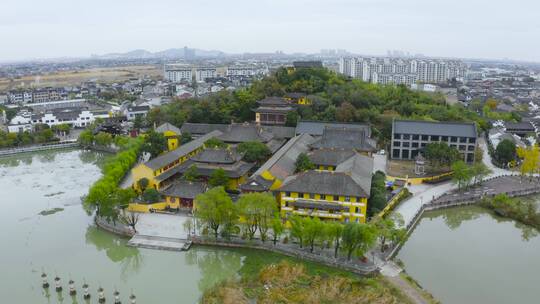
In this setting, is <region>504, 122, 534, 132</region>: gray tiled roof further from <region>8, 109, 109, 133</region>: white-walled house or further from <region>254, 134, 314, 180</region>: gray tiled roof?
<region>8, 109, 109, 133</region>: white-walled house

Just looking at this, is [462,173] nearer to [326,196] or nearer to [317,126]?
[326,196]

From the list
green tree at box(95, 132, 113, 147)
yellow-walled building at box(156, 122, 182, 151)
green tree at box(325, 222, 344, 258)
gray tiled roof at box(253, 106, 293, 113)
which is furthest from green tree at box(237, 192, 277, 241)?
green tree at box(95, 132, 113, 147)

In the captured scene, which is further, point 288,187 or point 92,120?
point 92,120

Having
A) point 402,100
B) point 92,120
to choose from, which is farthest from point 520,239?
point 92,120

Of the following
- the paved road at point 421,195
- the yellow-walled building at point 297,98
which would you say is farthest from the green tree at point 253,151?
the yellow-walled building at point 297,98

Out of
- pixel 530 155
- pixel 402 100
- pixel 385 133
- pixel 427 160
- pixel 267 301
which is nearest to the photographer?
pixel 267 301

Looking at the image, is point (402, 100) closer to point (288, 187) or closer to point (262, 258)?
point (288, 187)
